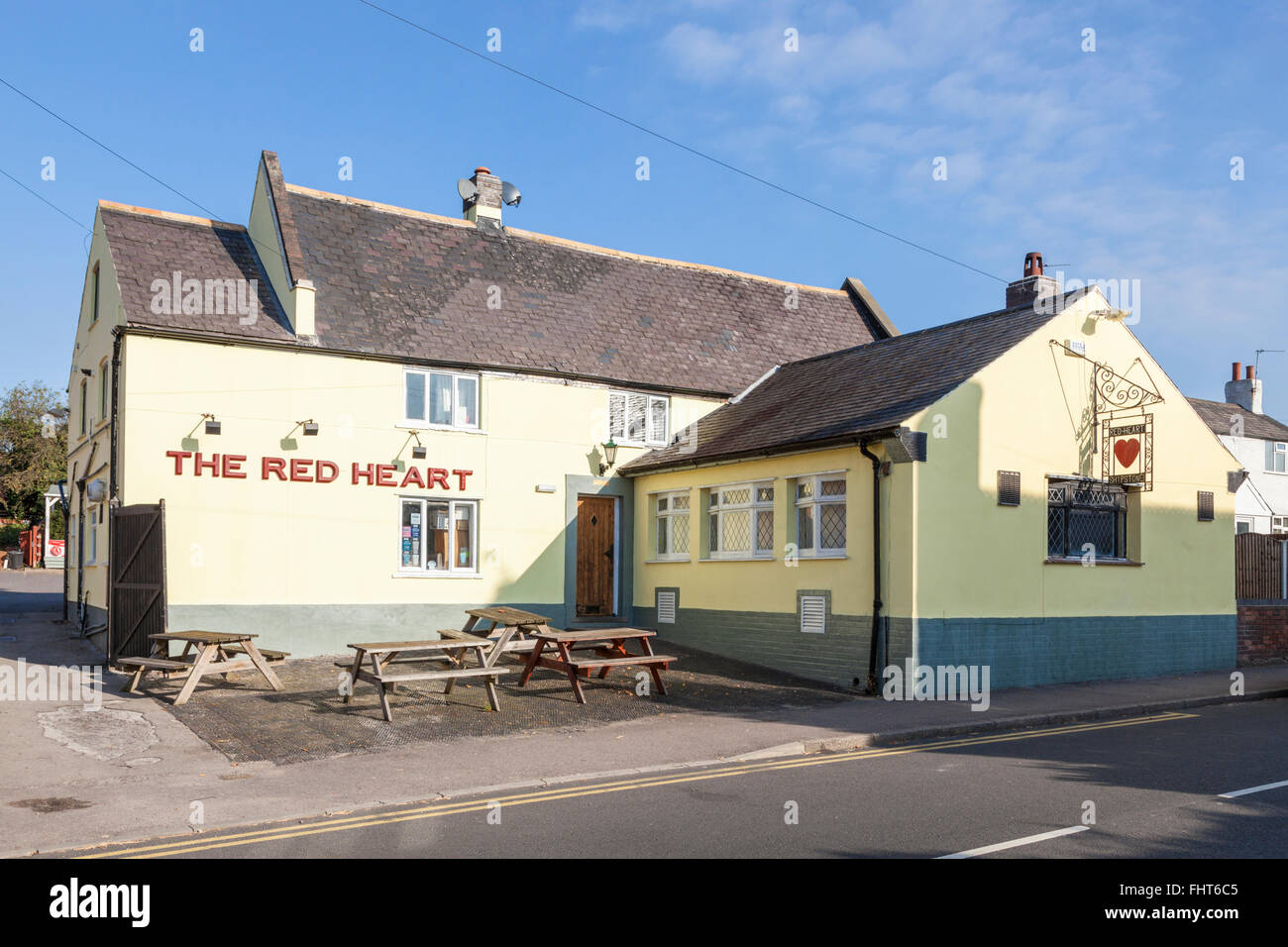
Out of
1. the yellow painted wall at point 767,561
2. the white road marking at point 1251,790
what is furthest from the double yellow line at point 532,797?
the yellow painted wall at point 767,561

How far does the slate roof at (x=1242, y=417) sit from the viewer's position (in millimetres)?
40947

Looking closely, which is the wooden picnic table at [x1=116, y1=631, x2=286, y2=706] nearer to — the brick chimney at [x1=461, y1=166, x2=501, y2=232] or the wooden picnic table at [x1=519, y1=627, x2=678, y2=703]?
the wooden picnic table at [x1=519, y1=627, x2=678, y2=703]

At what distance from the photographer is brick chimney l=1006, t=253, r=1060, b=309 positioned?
2134 cm

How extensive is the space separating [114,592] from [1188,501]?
17.6 m

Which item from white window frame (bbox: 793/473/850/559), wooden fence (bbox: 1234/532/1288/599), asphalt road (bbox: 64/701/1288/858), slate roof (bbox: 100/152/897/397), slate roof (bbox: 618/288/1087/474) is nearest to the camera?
asphalt road (bbox: 64/701/1288/858)

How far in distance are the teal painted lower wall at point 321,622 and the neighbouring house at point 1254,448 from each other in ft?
103

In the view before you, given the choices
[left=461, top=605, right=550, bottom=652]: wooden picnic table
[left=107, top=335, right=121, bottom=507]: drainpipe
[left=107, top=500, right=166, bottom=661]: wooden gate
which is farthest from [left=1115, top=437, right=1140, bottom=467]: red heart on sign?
[left=107, top=335, right=121, bottom=507]: drainpipe

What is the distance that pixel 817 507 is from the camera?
17.5 metres

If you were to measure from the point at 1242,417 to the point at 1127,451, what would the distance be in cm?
3007

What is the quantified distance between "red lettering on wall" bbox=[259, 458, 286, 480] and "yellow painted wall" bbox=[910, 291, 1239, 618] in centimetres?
1032

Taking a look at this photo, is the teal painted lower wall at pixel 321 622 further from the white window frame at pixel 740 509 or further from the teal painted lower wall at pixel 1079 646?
the teal painted lower wall at pixel 1079 646

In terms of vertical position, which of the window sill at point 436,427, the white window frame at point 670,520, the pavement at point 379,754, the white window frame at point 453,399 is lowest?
the pavement at point 379,754

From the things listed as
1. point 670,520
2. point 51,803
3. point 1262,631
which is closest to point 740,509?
point 670,520

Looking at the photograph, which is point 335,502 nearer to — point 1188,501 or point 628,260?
point 628,260
